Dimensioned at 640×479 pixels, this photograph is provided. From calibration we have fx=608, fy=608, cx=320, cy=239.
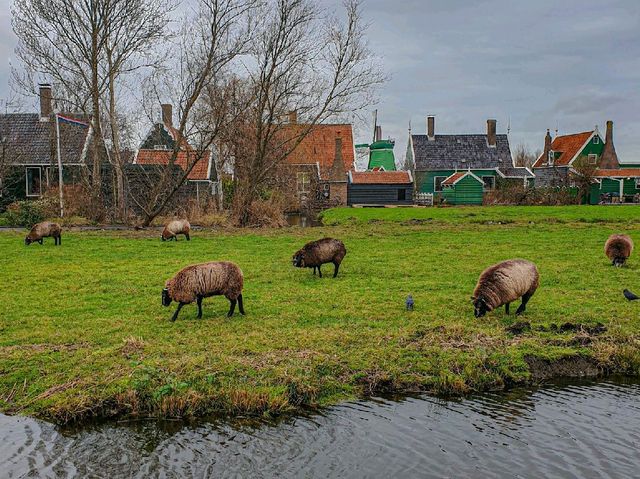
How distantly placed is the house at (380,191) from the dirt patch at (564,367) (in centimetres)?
5001

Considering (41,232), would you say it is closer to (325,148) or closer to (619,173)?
(325,148)

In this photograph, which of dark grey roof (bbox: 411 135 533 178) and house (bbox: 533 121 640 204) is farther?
dark grey roof (bbox: 411 135 533 178)

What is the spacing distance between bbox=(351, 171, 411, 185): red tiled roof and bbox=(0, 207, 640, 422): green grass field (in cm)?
3974

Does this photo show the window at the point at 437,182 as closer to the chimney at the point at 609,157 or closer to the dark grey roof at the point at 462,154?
the dark grey roof at the point at 462,154

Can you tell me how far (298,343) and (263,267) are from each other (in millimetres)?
8141

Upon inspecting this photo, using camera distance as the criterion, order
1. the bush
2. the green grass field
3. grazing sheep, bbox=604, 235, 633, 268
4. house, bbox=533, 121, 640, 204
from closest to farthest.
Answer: the green grass field < grazing sheep, bbox=604, 235, 633, 268 < the bush < house, bbox=533, 121, 640, 204

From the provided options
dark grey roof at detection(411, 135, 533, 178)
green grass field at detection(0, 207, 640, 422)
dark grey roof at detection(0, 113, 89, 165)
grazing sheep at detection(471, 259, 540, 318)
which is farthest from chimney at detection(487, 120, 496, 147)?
grazing sheep at detection(471, 259, 540, 318)

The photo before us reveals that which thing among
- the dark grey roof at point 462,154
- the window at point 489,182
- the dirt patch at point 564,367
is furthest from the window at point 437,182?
the dirt patch at point 564,367

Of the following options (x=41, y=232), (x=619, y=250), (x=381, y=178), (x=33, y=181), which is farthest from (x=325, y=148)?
(x=619, y=250)

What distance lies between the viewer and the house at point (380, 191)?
5944cm

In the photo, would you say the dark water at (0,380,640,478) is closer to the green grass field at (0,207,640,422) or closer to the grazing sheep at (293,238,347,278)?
the green grass field at (0,207,640,422)

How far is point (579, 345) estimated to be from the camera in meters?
10.1

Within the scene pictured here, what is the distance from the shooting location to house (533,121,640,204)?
2383 inches

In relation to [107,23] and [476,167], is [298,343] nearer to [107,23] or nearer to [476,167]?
[107,23]
